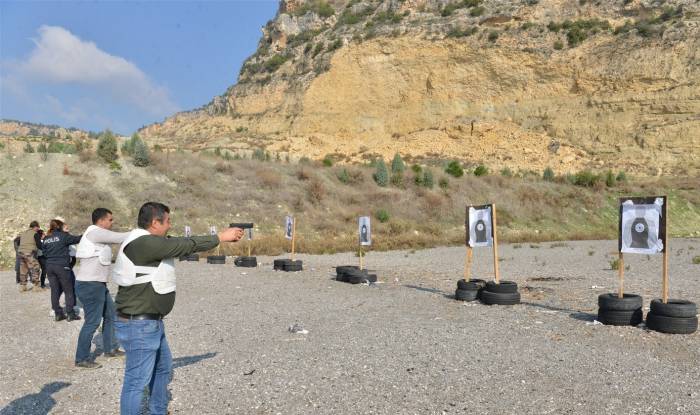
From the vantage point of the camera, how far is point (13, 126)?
4656 inches

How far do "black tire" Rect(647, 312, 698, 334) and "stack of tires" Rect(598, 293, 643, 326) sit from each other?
0.36m

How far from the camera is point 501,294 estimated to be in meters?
8.95

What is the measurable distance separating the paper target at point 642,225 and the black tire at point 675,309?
0.85 meters

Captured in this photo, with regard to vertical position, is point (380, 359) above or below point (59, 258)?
below

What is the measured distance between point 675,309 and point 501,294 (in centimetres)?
290

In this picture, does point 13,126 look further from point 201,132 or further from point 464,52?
point 464,52

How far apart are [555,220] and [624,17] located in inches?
Result: 1097

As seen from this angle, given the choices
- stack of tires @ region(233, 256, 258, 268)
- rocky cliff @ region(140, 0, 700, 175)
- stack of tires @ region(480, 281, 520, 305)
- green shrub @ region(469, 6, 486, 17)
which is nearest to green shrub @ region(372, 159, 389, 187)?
rocky cliff @ region(140, 0, 700, 175)

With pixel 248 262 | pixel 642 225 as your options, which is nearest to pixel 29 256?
pixel 248 262

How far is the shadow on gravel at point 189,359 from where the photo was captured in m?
5.67

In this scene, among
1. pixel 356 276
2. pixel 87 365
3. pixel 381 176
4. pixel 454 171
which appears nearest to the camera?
pixel 87 365

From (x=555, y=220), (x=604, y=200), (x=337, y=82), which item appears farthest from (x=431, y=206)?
(x=337, y=82)

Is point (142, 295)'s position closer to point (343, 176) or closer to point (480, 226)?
point (480, 226)

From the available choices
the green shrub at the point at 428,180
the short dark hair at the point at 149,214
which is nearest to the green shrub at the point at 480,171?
the green shrub at the point at 428,180
